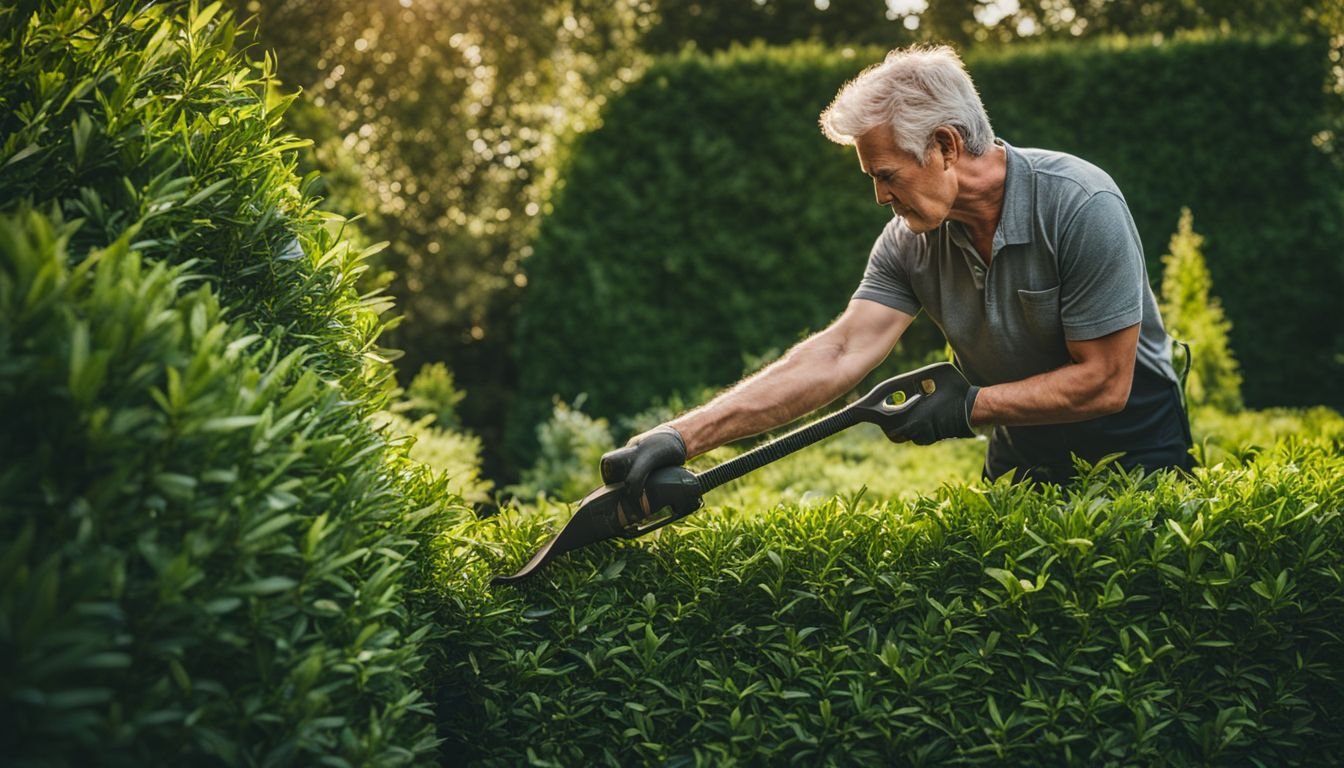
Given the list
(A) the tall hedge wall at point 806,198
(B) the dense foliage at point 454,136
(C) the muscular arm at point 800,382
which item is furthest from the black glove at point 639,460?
(B) the dense foliage at point 454,136

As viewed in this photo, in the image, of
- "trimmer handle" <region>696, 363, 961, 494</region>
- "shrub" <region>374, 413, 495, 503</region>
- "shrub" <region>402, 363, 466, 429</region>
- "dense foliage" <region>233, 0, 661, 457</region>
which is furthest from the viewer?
"dense foliage" <region>233, 0, 661, 457</region>

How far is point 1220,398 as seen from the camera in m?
6.41

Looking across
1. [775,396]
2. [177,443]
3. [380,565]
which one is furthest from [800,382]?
[177,443]

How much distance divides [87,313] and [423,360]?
29.4 feet

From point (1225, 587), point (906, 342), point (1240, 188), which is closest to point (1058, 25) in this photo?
point (1240, 188)

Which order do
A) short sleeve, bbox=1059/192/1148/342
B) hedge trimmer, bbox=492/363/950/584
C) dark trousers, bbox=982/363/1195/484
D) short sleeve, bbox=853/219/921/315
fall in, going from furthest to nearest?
short sleeve, bbox=853/219/921/315
dark trousers, bbox=982/363/1195/484
short sleeve, bbox=1059/192/1148/342
hedge trimmer, bbox=492/363/950/584

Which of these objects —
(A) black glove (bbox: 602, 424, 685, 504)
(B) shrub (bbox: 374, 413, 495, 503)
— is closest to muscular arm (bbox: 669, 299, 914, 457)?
(A) black glove (bbox: 602, 424, 685, 504)

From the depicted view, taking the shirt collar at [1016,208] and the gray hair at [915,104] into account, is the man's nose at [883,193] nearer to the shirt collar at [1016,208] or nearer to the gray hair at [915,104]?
the gray hair at [915,104]

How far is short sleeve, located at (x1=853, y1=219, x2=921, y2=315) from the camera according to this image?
298 centimetres

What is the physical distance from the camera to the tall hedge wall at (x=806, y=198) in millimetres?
7879

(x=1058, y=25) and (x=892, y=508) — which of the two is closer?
(x=892, y=508)

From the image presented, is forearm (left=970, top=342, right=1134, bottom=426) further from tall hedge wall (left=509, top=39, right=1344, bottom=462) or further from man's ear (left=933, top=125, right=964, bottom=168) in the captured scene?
tall hedge wall (left=509, top=39, right=1344, bottom=462)

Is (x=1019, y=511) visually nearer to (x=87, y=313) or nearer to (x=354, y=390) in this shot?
(x=354, y=390)

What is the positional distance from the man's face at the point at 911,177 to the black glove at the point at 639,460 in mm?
953
